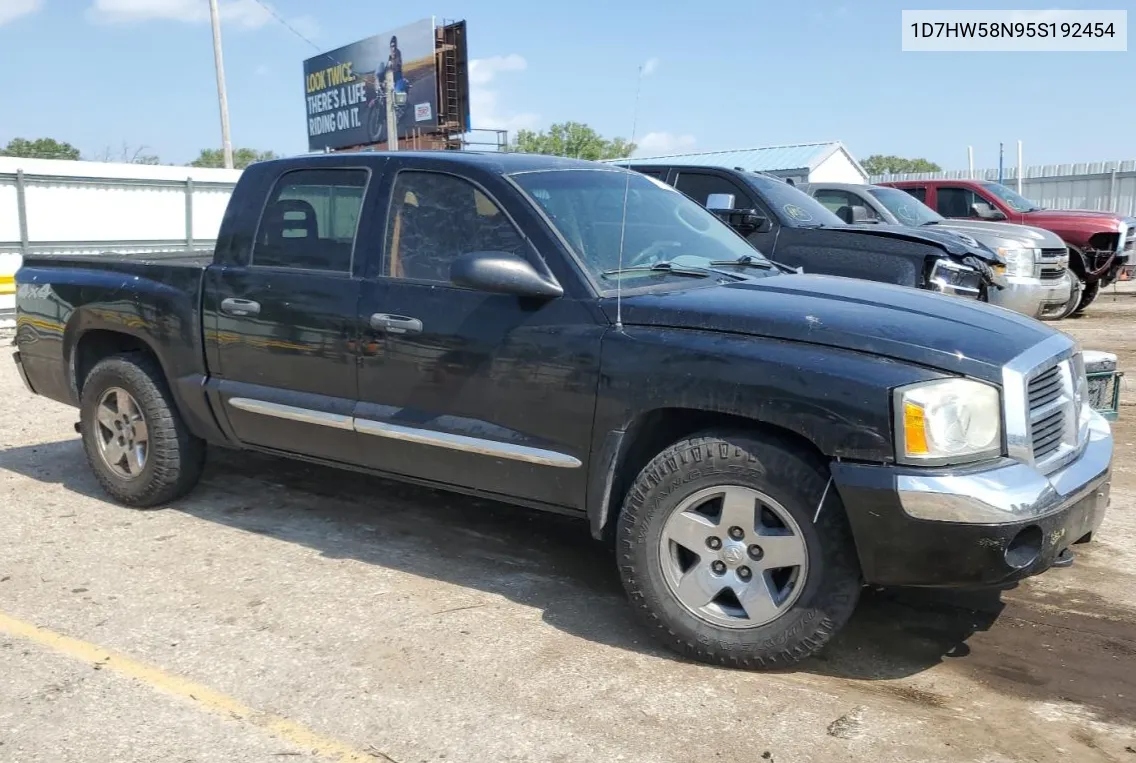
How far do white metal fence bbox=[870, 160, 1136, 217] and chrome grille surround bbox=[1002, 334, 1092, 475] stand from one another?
20.9 m

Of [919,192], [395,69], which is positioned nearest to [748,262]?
[919,192]

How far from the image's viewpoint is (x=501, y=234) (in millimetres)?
4309

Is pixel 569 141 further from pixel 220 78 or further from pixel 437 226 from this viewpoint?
pixel 437 226

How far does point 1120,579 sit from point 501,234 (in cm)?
314

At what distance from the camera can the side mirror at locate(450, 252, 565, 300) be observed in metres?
3.98

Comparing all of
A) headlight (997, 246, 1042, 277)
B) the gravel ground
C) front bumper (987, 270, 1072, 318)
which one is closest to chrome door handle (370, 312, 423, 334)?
the gravel ground

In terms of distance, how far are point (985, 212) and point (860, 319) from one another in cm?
1148

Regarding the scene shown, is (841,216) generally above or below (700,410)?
above

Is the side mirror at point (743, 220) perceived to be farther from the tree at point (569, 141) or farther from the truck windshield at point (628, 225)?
the tree at point (569, 141)

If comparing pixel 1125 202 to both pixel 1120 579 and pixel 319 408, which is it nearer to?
pixel 1120 579

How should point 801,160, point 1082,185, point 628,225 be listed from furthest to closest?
point 801,160 → point 1082,185 → point 628,225

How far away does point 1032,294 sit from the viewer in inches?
439

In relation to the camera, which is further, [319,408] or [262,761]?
[319,408]

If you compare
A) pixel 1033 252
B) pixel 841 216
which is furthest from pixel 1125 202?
pixel 841 216
